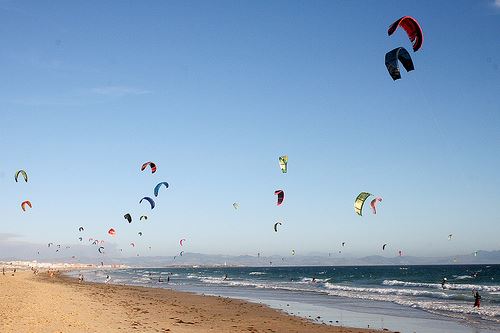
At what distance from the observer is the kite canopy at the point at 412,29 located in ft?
43.1

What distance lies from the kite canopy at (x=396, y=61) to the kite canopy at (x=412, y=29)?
49cm

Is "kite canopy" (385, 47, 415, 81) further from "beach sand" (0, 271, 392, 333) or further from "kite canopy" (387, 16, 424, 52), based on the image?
"beach sand" (0, 271, 392, 333)

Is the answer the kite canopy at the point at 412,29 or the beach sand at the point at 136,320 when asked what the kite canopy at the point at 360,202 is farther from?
the kite canopy at the point at 412,29

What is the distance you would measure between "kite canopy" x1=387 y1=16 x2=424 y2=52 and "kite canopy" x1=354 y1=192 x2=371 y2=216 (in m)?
10.4

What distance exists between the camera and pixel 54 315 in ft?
49.2

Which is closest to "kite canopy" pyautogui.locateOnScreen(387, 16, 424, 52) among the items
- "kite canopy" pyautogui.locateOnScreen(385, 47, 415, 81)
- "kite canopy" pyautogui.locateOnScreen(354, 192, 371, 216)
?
"kite canopy" pyautogui.locateOnScreen(385, 47, 415, 81)

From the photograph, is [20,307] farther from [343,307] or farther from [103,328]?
[343,307]

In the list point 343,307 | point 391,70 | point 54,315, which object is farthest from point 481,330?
point 54,315

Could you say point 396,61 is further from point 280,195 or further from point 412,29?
point 280,195

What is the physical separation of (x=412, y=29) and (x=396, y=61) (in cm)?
108

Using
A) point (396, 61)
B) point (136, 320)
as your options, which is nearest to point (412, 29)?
point (396, 61)

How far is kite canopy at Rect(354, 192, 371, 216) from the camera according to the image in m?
22.5

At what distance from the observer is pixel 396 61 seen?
1345 cm

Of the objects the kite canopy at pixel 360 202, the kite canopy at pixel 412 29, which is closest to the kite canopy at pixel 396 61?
the kite canopy at pixel 412 29
